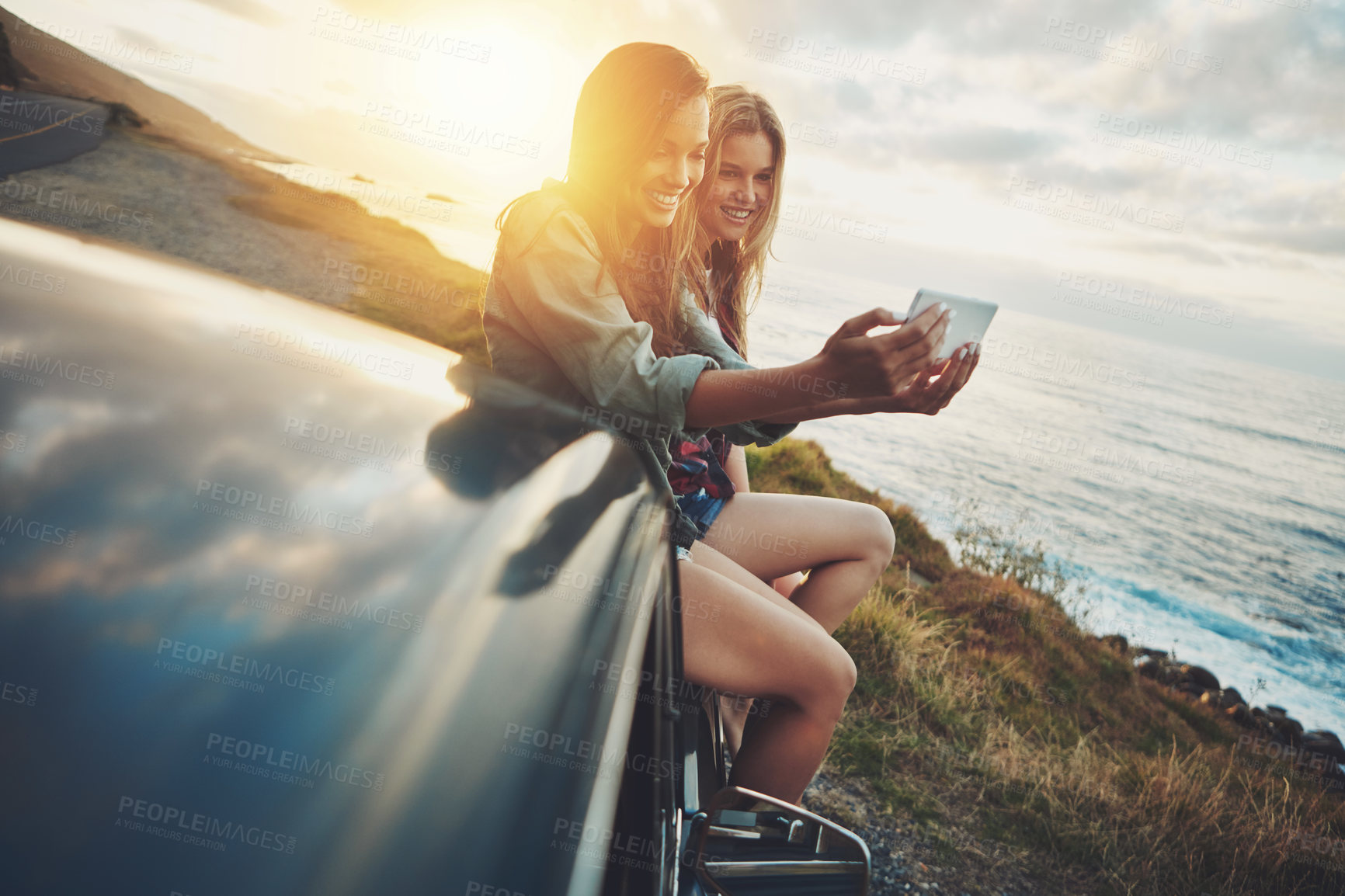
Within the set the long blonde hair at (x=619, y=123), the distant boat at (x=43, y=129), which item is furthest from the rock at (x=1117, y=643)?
the distant boat at (x=43, y=129)

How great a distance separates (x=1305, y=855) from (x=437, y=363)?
18.8ft

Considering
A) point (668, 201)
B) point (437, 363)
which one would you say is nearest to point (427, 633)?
point (437, 363)

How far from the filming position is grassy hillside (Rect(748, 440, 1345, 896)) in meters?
3.51

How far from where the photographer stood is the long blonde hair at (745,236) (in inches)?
93.0

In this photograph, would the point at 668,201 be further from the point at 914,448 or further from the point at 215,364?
the point at 914,448

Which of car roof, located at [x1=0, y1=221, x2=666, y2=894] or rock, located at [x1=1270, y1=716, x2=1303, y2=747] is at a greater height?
car roof, located at [x1=0, y1=221, x2=666, y2=894]

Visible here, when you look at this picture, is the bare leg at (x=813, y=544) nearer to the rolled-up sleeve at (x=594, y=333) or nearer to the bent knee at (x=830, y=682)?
the bent knee at (x=830, y=682)

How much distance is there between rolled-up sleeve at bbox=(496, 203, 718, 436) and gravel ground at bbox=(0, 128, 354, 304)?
526 centimetres

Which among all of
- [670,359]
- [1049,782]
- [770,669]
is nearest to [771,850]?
[770,669]

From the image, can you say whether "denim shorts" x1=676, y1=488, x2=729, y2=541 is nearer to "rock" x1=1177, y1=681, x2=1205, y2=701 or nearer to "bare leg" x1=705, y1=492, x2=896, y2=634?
"bare leg" x1=705, y1=492, x2=896, y2=634

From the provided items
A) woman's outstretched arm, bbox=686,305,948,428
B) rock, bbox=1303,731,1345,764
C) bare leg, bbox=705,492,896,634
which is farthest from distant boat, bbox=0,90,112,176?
rock, bbox=1303,731,1345,764

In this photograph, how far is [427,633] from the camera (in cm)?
66

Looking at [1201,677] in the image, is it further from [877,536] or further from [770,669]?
[770,669]

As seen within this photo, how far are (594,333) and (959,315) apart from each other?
2.19ft
